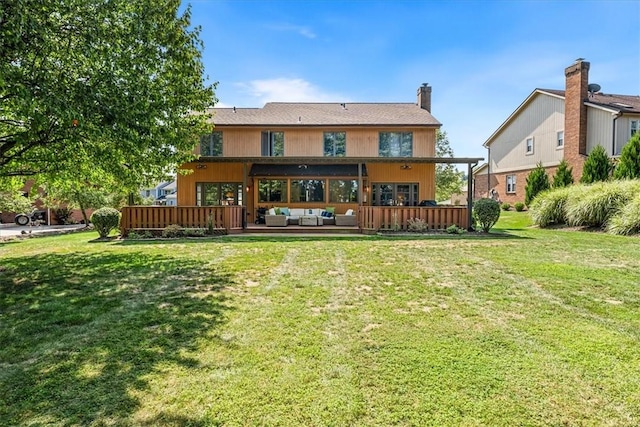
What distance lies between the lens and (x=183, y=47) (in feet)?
29.9

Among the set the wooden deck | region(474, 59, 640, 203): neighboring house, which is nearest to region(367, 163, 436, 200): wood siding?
the wooden deck

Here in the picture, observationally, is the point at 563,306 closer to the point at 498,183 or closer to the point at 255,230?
the point at 255,230

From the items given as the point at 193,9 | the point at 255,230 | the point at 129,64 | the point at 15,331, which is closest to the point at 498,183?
the point at 255,230

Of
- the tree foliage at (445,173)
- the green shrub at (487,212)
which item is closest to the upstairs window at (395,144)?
the green shrub at (487,212)

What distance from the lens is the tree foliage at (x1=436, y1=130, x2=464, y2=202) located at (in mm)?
32844

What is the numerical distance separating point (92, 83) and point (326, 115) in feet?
49.0

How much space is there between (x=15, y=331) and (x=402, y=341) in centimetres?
439

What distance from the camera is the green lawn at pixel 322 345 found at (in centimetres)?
261

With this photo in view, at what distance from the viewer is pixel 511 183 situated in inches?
1065

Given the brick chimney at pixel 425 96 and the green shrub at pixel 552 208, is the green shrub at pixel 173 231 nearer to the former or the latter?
the green shrub at pixel 552 208

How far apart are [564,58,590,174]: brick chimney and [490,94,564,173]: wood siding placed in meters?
1.07

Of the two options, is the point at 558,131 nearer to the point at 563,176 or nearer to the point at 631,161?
the point at 563,176

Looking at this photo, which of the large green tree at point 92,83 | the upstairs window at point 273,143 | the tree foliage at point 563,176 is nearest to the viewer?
the large green tree at point 92,83

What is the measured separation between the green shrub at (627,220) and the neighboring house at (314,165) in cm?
783
